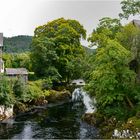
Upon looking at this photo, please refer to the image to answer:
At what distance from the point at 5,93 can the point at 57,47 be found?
32897 millimetres

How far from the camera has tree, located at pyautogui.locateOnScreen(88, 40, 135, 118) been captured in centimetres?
4172

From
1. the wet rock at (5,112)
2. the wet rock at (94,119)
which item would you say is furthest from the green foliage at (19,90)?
the wet rock at (94,119)

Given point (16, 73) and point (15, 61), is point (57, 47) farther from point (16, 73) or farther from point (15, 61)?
point (15, 61)

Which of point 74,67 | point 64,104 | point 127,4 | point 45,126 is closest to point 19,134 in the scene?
point 45,126

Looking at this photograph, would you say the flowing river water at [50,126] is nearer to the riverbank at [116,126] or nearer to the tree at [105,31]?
the riverbank at [116,126]

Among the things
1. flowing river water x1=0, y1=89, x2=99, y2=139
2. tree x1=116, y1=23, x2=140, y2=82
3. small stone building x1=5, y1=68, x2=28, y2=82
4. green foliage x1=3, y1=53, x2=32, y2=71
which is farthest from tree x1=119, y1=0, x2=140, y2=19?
green foliage x1=3, y1=53, x2=32, y2=71

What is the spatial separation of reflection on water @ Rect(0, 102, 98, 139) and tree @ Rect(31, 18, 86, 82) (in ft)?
72.1

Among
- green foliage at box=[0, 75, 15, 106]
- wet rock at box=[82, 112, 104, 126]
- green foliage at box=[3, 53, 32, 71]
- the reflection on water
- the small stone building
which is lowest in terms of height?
the reflection on water

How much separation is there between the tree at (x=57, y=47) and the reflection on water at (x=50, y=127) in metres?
22.0

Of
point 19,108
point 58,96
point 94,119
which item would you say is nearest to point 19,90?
point 19,108

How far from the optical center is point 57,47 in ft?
269

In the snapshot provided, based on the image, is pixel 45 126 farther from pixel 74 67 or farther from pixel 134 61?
pixel 74 67

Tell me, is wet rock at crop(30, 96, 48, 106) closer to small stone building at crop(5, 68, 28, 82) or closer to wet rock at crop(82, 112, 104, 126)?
small stone building at crop(5, 68, 28, 82)

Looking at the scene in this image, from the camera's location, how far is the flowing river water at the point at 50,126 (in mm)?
39875
